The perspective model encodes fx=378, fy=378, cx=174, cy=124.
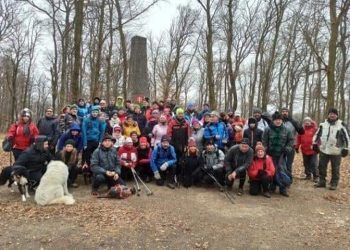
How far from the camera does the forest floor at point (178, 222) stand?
586cm

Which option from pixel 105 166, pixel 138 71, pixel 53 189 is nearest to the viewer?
pixel 53 189

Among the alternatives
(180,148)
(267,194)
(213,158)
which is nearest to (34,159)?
(180,148)

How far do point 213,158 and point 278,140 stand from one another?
63.3 inches

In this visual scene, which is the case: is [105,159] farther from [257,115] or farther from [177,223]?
[257,115]

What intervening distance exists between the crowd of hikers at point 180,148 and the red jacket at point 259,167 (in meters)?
0.01

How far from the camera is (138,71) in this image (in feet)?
50.7

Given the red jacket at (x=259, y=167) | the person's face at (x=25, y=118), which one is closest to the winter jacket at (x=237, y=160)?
the red jacket at (x=259, y=167)

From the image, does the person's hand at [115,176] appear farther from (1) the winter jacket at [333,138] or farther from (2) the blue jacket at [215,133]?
(1) the winter jacket at [333,138]

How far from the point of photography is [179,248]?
5.68 meters

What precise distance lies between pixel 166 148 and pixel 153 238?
11.3 ft

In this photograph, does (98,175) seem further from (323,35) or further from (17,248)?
(323,35)

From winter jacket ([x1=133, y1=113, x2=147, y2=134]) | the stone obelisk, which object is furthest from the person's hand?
the stone obelisk

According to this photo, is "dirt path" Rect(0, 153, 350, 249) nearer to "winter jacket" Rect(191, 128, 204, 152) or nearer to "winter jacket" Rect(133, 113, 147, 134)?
"winter jacket" Rect(191, 128, 204, 152)

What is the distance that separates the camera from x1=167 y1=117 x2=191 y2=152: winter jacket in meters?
9.66
